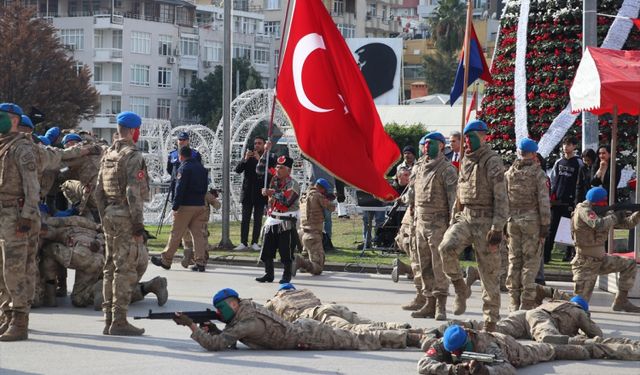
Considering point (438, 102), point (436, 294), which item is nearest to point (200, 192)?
point (436, 294)

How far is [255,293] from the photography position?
15.8m

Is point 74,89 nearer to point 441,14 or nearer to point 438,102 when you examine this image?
point 438,102

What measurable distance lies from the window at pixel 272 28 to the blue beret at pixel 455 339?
9685 centimetres

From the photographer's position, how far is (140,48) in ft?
296

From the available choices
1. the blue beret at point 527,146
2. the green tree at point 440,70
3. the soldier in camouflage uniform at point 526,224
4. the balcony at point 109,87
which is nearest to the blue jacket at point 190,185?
the soldier in camouflage uniform at point 526,224

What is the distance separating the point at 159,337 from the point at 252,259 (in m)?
8.17

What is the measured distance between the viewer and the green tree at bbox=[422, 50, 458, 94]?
10269cm

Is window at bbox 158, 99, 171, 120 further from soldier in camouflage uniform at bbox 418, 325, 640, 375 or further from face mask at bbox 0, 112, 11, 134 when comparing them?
soldier in camouflage uniform at bbox 418, 325, 640, 375

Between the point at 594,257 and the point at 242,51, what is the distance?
283 ft

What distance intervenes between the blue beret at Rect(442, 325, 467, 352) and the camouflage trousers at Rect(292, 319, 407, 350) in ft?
5.85

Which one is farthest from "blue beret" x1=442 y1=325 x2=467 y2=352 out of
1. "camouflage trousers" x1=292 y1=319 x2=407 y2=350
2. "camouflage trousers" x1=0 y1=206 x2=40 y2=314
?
"camouflage trousers" x1=0 y1=206 x2=40 y2=314

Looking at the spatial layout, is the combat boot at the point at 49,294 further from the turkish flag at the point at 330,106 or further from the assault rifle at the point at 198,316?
the turkish flag at the point at 330,106

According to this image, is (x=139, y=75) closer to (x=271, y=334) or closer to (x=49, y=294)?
(x=49, y=294)

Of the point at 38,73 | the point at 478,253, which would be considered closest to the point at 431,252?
the point at 478,253
